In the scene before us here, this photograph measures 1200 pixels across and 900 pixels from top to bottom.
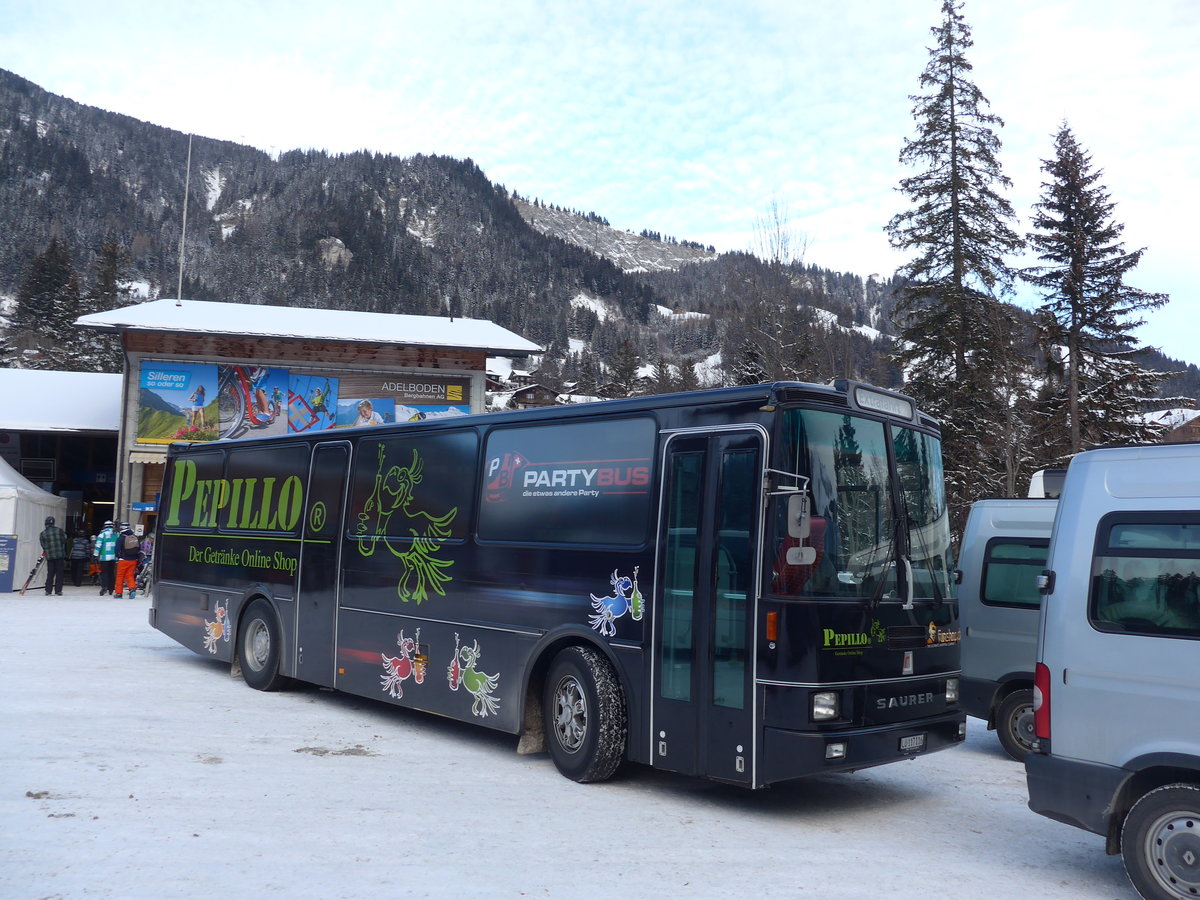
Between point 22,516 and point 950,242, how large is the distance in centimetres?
2785

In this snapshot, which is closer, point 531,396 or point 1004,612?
point 1004,612

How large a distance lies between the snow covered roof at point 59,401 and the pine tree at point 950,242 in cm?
2587

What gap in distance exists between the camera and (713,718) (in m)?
6.77

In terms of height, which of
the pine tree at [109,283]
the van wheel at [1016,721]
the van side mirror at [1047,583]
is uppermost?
the pine tree at [109,283]

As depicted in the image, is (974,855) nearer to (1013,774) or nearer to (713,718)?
(713,718)

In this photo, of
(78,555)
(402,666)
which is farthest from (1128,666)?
(78,555)

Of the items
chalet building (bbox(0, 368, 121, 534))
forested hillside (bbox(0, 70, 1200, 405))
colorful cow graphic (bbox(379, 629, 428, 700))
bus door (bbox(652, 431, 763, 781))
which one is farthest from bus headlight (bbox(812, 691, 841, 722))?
forested hillside (bbox(0, 70, 1200, 405))

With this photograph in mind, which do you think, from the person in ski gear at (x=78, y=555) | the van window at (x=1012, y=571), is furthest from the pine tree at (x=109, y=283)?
the van window at (x=1012, y=571)

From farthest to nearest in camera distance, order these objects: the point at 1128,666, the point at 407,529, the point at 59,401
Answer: the point at 59,401
the point at 407,529
the point at 1128,666

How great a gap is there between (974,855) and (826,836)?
2.97ft

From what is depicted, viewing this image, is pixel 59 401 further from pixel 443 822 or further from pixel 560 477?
pixel 443 822

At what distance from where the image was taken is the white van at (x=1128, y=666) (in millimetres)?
5113

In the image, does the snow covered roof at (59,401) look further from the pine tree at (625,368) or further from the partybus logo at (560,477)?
the pine tree at (625,368)

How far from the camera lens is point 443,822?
6551mm
